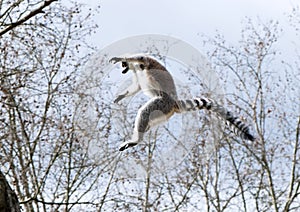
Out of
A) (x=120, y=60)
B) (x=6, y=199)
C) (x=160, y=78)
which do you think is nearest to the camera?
(x=120, y=60)

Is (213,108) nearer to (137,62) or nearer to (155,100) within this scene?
(155,100)

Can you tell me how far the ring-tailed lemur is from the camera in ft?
4.79

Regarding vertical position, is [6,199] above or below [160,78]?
above

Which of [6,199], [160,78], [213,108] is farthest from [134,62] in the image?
[6,199]

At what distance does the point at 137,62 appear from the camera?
4.75 feet

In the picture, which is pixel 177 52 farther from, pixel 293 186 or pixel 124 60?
pixel 293 186

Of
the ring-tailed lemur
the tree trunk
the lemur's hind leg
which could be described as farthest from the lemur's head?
the tree trunk

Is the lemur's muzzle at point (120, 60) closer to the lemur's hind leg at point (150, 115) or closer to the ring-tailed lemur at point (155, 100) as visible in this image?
the ring-tailed lemur at point (155, 100)

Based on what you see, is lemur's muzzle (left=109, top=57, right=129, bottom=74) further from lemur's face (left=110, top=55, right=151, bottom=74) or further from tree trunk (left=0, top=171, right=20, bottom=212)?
tree trunk (left=0, top=171, right=20, bottom=212)

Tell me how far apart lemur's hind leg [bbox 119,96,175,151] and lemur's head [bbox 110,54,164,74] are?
0.12 meters

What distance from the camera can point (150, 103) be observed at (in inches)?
60.8

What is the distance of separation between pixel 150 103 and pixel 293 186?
6050 mm

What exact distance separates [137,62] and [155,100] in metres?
0.16

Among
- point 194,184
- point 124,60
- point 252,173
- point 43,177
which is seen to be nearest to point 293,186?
point 252,173
